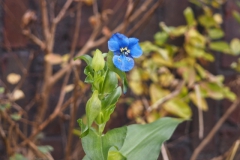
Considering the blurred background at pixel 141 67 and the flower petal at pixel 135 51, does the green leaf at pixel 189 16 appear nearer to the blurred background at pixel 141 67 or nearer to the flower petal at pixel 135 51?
the blurred background at pixel 141 67

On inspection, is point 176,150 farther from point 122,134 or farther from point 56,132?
point 122,134

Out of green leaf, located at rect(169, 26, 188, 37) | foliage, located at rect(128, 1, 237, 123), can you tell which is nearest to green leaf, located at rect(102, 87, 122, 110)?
foliage, located at rect(128, 1, 237, 123)

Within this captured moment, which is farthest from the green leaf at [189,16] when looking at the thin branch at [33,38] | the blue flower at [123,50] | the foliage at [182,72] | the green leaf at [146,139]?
the blue flower at [123,50]

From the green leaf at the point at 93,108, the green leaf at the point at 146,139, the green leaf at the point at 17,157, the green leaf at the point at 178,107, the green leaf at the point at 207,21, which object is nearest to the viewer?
the green leaf at the point at 93,108

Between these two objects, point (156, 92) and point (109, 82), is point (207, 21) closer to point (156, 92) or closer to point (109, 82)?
point (156, 92)

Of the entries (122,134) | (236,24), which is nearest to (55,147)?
(236,24)

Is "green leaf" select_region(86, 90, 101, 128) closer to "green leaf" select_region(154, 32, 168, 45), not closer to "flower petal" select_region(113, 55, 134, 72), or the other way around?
"flower petal" select_region(113, 55, 134, 72)
